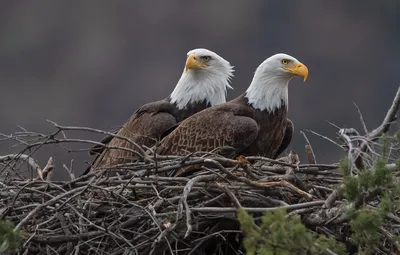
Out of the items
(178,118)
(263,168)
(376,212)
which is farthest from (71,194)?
(178,118)

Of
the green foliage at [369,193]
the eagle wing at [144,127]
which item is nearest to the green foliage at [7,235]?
the green foliage at [369,193]

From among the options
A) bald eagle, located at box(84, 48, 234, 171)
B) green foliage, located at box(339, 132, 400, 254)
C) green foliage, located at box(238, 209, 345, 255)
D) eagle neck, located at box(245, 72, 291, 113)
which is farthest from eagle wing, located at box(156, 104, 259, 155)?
green foliage, located at box(238, 209, 345, 255)

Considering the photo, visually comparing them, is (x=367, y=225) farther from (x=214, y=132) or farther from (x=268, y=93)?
(x=268, y=93)

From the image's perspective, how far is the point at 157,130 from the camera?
21.3 ft

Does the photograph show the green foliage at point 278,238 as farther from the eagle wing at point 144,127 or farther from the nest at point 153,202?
the eagle wing at point 144,127

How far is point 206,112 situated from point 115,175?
1.03m

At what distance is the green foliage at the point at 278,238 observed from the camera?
10.7 feet

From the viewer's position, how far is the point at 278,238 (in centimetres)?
326

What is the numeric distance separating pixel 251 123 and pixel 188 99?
0.91 m

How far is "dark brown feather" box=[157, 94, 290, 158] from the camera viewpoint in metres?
5.90

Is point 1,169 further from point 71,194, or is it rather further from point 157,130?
point 157,130

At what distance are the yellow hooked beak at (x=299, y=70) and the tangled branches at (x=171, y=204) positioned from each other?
1.05m

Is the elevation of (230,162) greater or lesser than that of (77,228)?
greater

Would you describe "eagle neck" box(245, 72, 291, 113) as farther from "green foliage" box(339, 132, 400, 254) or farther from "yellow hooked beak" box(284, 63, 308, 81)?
"green foliage" box(339, 132, 400, 254)
